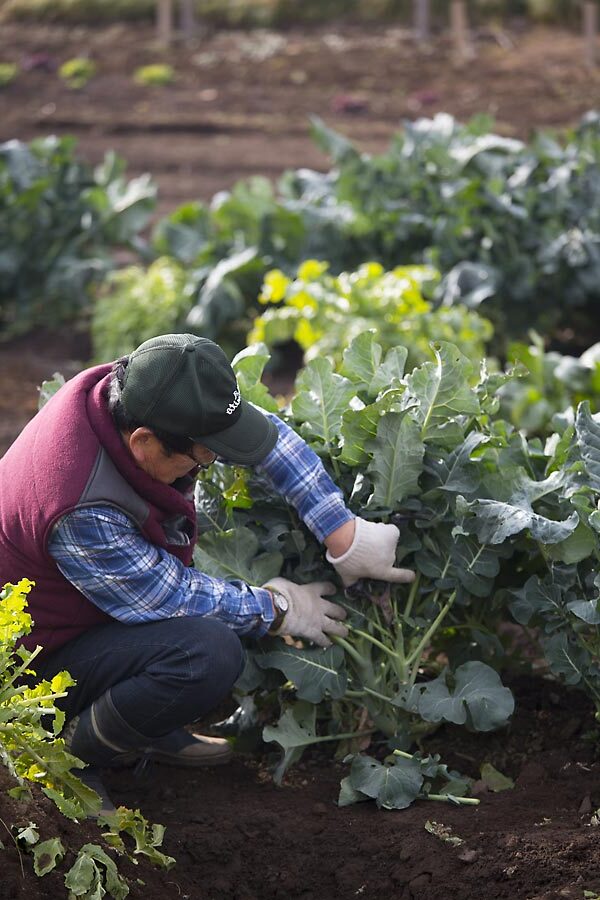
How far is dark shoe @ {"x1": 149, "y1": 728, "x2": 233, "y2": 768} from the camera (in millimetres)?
3580

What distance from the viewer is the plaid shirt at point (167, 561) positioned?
120 inches

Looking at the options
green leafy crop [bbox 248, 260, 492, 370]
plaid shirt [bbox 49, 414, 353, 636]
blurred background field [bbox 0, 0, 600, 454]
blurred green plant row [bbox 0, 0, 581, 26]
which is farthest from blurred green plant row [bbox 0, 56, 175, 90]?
plaid shirt [bbox 49, 414, 353, 636]

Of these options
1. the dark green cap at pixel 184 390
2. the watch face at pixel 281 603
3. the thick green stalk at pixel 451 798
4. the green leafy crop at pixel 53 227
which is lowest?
the green leafy crop at pixel 53 227

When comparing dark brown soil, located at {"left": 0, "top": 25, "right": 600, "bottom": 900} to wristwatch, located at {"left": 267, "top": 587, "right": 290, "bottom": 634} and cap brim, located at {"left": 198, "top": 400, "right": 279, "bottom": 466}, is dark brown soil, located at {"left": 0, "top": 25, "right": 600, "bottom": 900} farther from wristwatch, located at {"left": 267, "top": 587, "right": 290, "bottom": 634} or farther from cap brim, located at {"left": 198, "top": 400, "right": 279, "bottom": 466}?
cap brim, located at {"left": 198, "top": 400, "right": 279, "bottom": 466}

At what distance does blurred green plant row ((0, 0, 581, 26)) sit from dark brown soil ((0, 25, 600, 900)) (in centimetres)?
33

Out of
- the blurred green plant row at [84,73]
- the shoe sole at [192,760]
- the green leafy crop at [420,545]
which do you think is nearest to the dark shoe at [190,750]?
the shoe sole at [192,760]

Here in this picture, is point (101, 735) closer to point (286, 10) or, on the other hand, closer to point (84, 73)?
point (84, 73)

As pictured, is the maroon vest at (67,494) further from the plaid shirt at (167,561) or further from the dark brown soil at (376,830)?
the dark brown soil at (376,830)

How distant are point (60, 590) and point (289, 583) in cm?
60

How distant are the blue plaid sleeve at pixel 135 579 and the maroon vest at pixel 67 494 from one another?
4 centimetres

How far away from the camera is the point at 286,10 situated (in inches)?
589

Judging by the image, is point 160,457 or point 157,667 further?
point 157,667

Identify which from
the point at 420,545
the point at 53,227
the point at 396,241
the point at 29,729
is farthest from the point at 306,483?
the point at 53,227

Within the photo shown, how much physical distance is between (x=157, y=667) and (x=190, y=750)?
0.47m
